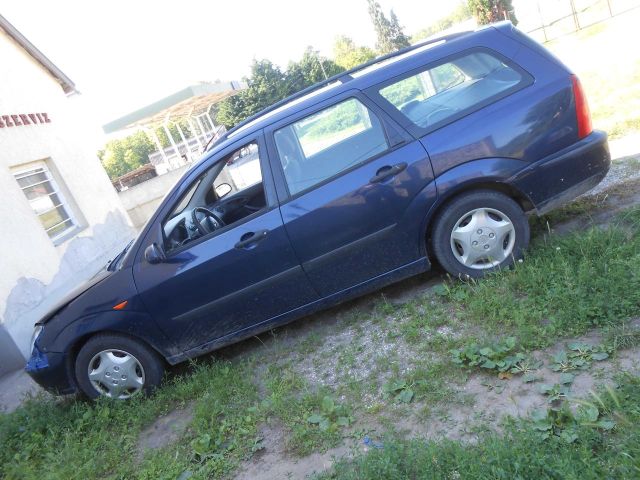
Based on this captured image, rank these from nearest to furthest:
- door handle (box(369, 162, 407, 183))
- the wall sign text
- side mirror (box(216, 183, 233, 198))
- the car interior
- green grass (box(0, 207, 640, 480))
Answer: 1. green grass (box(0, 207, 640, 480))
2. door handle (box(369, 162, 407, 183))
3. the car interior
4. side mirror (box(216, 183, 233, 198))
5. the wall sign text

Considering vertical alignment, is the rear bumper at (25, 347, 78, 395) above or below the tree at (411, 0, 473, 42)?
below

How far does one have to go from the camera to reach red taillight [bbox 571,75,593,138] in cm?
394

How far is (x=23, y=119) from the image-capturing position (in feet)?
28.3

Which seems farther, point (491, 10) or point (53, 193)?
point (491, 10)

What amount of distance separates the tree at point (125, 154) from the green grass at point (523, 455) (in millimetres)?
45271

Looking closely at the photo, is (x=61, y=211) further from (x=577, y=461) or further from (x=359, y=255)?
(x=577, y=461)

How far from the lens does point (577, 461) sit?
219cm

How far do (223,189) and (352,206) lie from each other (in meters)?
1.88

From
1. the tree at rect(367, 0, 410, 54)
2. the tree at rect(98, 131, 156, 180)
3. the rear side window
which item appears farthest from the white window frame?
the tree at rect(367, 0, 410, 54)

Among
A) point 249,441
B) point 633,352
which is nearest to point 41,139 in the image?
point 249,441

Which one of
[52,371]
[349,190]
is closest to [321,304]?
[349,190]

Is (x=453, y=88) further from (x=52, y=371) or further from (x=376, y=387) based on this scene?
(x=52, y=371)

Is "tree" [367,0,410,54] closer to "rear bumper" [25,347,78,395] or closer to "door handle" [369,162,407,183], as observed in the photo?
"door handle" [369,162,407,183]

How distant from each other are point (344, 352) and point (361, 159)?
1462mm
